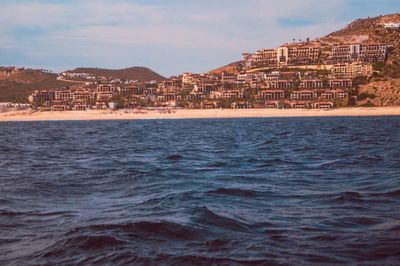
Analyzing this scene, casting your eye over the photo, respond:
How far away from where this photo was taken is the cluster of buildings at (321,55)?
161500 millimetres

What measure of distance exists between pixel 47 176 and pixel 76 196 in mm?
4153

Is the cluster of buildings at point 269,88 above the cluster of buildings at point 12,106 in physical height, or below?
above

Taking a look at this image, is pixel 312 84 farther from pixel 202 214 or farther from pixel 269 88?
pixel 202 214

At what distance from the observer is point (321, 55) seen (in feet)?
595

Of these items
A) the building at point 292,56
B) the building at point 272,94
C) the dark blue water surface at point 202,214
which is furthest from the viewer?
the building at point 292,56

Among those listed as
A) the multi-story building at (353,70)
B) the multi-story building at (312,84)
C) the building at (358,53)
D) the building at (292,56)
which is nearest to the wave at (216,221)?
the multi-story building at (312,84)

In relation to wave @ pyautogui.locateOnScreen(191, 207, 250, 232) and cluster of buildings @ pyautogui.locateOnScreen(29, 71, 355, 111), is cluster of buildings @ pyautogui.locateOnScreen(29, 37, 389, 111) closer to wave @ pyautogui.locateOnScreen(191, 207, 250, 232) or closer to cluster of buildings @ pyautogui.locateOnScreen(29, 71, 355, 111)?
cluster of buildings @ pyautogui.locateOnScreen(29, 71, 355, 111)

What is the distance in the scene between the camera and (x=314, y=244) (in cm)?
766

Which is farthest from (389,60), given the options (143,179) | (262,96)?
(143,179)

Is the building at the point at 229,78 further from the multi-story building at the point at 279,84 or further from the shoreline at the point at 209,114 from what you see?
the shoreline at the point at 209,114

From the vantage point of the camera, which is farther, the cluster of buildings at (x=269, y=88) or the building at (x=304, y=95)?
the cluster of buildings at (x=269, y=88)

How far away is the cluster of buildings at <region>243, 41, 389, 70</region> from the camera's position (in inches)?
6358

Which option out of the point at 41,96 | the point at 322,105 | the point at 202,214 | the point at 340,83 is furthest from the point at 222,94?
the point at 202,214

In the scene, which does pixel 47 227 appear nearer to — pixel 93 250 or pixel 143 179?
pixel 93 250
